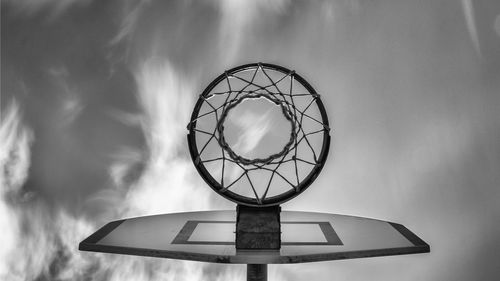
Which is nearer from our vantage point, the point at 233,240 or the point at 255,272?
the point at 233,240

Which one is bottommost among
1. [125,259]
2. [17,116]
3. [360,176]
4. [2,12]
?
[125,259]

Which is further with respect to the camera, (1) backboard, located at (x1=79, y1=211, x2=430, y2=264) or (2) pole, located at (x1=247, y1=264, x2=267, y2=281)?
(2) pole, located at (x1=247, y1=264, x2=267, y2=281)

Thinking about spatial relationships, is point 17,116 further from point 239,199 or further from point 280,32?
point 239,199

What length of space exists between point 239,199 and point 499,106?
2.62m

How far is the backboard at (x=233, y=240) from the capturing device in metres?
2.24

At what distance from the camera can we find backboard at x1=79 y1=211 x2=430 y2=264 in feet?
7.36

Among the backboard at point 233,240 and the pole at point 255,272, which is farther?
the pole at point 255,272

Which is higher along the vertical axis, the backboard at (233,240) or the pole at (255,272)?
the backboard at (233,240)

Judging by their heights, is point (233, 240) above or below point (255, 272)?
above

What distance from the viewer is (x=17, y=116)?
4.35 meters

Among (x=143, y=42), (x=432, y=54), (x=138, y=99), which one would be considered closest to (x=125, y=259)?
(x=138, y=99)

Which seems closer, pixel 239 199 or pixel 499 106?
pixel 239 199

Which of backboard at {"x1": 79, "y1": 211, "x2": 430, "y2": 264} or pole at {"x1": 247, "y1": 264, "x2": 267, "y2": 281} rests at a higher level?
backboard at {"x1": 79, "y1": 211, "x2": 430, "y2": 264}

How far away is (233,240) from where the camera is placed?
252 centimetres
